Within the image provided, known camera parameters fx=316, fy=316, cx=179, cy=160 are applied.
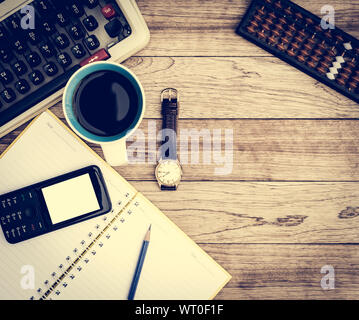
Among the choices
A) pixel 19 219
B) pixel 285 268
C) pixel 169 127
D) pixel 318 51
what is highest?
pixel 318 51

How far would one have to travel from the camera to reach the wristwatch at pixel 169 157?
0.63 meters

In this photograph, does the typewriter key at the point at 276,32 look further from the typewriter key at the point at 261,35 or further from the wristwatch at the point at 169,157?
the wristwatch at the point at 169,157

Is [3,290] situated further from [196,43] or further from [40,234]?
[196,43]

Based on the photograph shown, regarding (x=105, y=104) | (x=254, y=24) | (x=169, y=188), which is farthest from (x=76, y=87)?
(x=254, y=24)

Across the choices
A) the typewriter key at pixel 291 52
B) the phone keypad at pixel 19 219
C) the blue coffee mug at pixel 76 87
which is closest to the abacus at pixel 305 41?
the typewriter key at pixel 291 52

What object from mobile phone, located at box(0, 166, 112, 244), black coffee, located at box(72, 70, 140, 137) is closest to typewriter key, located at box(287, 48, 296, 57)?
black coffee, located at box(72, 70, 140, 137)

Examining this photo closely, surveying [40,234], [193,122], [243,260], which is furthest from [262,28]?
[40,234]

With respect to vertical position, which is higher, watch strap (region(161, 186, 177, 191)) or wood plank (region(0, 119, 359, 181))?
wood plank (region(0, 119, 359, 181))

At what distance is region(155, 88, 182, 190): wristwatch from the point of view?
2.07ft

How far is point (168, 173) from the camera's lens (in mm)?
634

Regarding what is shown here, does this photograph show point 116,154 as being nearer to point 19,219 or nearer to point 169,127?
point 169,127

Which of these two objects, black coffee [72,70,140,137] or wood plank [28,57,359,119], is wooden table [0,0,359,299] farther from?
black coffee [72,70,140,137]

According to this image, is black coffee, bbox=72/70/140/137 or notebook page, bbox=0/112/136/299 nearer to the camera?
black coffee, bbox=72/70/140/137

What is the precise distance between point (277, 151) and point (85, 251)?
0.44 meters
